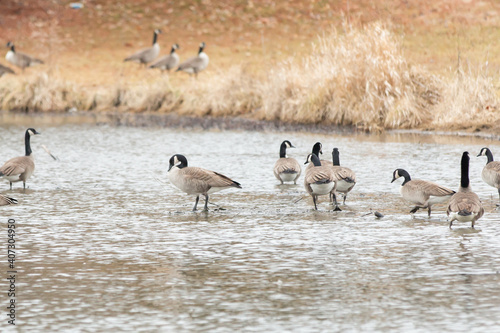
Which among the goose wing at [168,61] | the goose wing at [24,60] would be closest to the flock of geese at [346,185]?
the goose wing at [168,61]

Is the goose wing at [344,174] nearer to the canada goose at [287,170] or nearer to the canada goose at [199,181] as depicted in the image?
the canada goose at [199,181]

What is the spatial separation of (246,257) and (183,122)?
17.4m

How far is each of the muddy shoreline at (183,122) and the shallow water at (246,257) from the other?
6000 mm

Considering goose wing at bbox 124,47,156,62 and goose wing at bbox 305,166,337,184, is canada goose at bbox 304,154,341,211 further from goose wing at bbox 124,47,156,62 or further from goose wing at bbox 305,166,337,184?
goose wing at bbox 124,47,156,62

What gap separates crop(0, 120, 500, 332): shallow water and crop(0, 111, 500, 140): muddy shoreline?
19.7 feet

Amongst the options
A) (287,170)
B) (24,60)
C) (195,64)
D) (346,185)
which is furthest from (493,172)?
(24,60)

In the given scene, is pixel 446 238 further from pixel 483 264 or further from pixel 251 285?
pixel 251 285

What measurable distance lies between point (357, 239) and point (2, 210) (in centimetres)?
506

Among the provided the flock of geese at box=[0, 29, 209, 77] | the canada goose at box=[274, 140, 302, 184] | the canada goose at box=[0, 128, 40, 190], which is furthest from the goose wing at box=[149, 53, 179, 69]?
the canada goose at box=[274, 140, 302, 184]

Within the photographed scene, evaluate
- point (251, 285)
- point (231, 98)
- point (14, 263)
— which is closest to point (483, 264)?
point (251, 285)

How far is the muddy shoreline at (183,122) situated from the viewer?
22.8 metres

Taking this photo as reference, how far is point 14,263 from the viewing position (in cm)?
904

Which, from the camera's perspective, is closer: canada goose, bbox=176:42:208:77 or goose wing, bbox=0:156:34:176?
goose wing, bbox=0:156:34:176

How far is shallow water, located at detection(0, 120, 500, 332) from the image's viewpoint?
7164 mm
